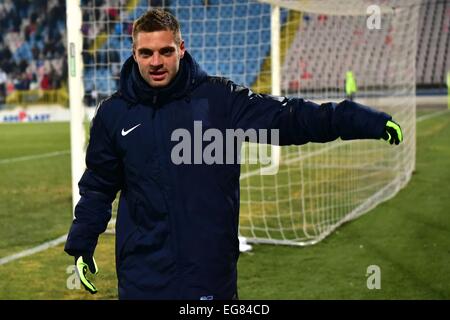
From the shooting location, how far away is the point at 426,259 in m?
5.00

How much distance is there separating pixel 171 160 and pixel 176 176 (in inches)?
2.4

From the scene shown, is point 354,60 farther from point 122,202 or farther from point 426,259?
point 122,202

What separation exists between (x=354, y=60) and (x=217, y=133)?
42.9 ft

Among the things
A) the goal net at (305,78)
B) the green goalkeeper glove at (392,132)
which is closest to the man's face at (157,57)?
the green goalkeeper glove at (392,132)

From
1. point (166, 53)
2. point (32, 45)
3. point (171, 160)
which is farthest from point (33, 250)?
point (32, 45)

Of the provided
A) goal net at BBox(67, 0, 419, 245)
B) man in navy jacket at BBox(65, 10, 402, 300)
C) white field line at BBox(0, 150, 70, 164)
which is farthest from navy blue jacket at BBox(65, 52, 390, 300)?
white field line at BBox(0, 150, 70, 164)

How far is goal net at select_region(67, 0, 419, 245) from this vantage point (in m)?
6.59

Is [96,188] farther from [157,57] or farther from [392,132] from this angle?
[392,132]

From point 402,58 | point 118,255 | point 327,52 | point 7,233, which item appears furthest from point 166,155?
point 327,52

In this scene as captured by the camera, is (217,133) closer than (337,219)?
Yes

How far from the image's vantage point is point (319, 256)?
17.1 ft

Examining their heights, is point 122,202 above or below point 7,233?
above

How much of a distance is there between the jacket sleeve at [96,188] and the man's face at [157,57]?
0.26 m
